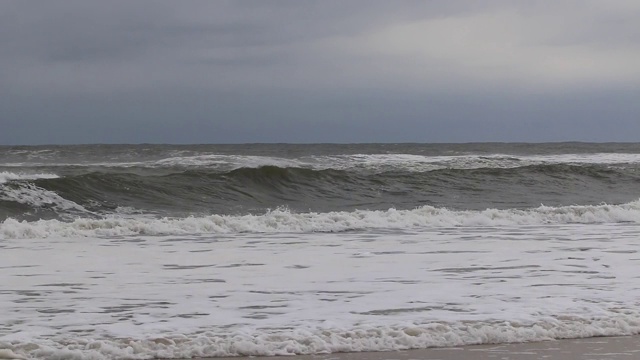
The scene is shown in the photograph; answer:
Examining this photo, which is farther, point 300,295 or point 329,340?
point 300,295

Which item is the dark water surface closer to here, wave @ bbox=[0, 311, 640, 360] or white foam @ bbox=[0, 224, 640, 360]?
white foam @ bbox=[0, 224, 640, 360]

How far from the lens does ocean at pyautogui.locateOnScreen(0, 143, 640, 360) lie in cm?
502

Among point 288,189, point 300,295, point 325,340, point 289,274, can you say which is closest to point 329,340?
point 325,340

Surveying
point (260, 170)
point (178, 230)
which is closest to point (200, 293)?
point (178, 230)

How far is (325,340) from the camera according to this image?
4.93 metres

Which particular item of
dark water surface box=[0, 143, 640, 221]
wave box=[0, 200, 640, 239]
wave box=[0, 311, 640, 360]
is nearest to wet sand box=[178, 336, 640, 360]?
wave box=[0, 311, 640, 360]

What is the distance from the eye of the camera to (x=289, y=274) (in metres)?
7.28

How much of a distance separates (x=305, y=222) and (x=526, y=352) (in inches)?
280

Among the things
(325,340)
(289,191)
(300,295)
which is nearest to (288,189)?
(289,191)

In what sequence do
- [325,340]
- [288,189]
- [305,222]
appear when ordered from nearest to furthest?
[325,340] → [305,222] → [288,189]

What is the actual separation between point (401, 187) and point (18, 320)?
13890mm

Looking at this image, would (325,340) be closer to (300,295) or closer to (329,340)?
(329,340)

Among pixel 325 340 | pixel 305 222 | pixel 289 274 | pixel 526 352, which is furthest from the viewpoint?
pixel 305 222

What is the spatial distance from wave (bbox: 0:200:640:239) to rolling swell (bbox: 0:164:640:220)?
6.78 feet
